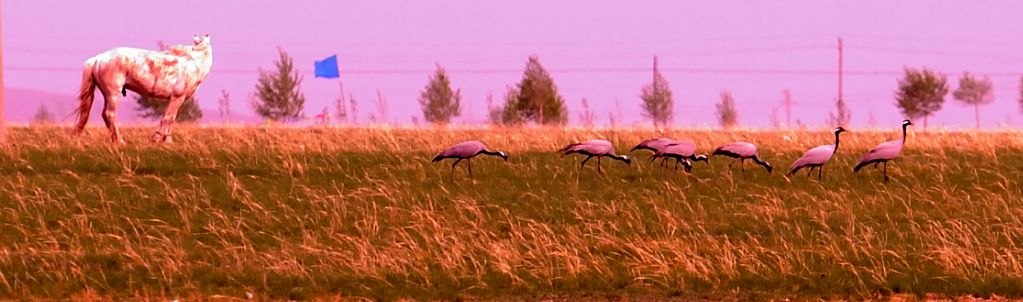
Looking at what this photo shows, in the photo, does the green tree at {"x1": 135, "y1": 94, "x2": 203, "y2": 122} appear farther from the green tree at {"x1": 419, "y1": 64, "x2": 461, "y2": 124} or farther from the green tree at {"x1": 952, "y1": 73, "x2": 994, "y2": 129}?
the green tree at {"x1": 952, "y1": 73, "x2": 994, "y2": 129}

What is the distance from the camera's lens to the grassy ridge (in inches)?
571

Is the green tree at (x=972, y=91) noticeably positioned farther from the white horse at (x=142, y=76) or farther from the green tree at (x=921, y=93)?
the white horse at (x=142, y=76)

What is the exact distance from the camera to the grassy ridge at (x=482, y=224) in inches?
571

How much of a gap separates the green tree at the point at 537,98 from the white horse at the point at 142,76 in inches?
1669

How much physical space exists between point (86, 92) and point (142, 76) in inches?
61.7

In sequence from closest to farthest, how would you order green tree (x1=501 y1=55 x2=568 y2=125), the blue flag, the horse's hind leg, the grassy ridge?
the grassy ridge, the horse's hind leg, the blue flag, green tree (x1=501 y1=55 x2=568 y2=125)

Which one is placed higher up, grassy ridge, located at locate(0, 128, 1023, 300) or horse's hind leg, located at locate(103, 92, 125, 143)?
horse's hind leg, located at locate(103, 92, 125, 143)

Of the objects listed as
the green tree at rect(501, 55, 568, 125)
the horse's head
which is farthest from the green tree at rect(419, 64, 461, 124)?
the horse's head

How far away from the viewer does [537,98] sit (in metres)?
71.2

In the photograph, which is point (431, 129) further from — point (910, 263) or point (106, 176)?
point (910, 263)

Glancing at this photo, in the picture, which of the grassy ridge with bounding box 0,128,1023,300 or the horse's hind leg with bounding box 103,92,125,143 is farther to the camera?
the horse's hind leg with bounding box 103,92,125,143

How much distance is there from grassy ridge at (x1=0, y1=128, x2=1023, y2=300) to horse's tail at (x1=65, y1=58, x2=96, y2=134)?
130 centimetres

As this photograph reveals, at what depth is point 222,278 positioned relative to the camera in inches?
577

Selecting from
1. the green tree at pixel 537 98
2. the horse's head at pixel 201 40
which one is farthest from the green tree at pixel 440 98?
the horse's head at pixel 201 40
